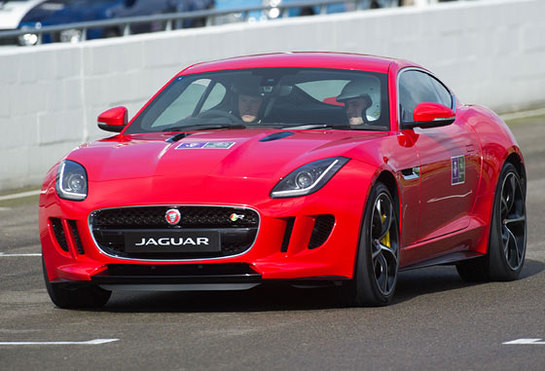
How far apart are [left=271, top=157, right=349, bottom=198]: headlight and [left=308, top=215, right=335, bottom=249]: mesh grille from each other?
0.17 meters

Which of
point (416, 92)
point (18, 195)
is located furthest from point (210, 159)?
point (18, 195)

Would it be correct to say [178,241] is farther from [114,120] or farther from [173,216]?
[114,120]

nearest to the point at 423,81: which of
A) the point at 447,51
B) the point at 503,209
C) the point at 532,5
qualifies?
the point at 503,209

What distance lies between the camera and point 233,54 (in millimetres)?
19312

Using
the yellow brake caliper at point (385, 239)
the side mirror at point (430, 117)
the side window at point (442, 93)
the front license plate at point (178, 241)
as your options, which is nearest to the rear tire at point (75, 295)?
the front license plate at point (178, 241)

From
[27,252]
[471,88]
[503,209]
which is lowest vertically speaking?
[471,88]

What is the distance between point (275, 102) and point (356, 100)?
0.48 metres

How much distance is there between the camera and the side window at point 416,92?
9.58 metres

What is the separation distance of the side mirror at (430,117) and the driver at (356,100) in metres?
0.27

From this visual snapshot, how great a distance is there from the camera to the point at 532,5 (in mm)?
23359

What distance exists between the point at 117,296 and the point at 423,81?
2.46 metres

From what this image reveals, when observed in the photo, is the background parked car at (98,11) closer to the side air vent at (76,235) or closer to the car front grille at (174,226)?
the side air vent at (76,235)

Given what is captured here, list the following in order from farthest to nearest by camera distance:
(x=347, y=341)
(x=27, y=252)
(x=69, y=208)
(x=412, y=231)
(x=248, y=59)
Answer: (x=27, y=252)
(x=248, y=59)
(x=412, y=231)
(x=69, y=208)
(x=347, y=341)

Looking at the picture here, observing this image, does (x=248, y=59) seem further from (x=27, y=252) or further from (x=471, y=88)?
(x=471, y=88)
